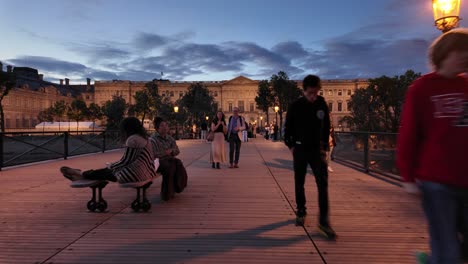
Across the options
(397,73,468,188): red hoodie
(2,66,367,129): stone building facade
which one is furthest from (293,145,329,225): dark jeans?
(2,66,367,129): stone building facade

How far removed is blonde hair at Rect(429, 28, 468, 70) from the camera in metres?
2.21

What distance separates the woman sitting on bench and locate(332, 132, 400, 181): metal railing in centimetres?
566

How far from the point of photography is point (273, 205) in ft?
20.2

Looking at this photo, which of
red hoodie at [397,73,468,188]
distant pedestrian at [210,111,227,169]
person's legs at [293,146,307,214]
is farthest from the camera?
distant pedestrian at [210,111,227,169]

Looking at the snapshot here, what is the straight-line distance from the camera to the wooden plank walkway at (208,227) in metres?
3.82

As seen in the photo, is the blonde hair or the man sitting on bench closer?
the blonde hair

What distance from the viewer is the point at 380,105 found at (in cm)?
4466

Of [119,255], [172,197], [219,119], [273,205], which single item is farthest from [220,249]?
[219,119]

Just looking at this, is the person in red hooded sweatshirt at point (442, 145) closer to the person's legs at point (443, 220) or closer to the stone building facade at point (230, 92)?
the person's legs at point (443, 220)

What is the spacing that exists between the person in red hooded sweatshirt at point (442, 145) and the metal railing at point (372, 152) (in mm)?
6776

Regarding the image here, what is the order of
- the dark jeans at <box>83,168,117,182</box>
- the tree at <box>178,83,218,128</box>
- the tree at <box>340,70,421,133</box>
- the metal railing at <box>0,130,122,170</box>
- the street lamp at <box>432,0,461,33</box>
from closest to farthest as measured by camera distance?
the dark jeans at <box>83,168,117,182</box>, the street lamp at <box>432,0,461,33</box>, the metal railing at <box>0,130,122,170</box>, the tree at <box>340,70,421,133</box>, the tree at <box>178,83,218,128</box>

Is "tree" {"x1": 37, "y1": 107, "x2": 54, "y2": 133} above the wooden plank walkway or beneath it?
above

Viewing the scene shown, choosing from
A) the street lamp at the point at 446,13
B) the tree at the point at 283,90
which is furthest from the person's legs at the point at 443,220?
the tree at the point at 283,90

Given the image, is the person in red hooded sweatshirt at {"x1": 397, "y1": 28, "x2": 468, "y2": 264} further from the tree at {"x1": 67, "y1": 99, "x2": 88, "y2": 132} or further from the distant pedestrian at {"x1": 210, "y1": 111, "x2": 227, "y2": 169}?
the tree at {"x1": 67, "y1": 99, "x2": 88, "y2": 132}
